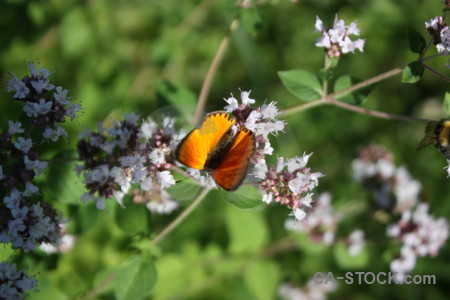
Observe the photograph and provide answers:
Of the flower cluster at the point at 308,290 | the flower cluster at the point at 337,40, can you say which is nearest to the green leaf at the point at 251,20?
the flower cluster at the point at 337,40

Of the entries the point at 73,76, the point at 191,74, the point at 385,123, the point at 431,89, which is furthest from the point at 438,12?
the point at 73,76

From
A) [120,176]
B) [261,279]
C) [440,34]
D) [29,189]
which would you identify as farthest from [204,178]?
[261,279]

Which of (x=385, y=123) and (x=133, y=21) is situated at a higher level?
(x=133, y=21)

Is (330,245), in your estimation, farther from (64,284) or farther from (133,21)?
(133,21)

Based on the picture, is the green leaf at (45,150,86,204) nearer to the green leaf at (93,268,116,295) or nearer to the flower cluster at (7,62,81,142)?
the flower cluster at (7,62,81,142)

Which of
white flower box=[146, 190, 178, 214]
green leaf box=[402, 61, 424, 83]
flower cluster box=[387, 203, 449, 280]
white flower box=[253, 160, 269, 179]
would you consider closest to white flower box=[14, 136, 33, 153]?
white flower box=[146, 190, 178, 214]
